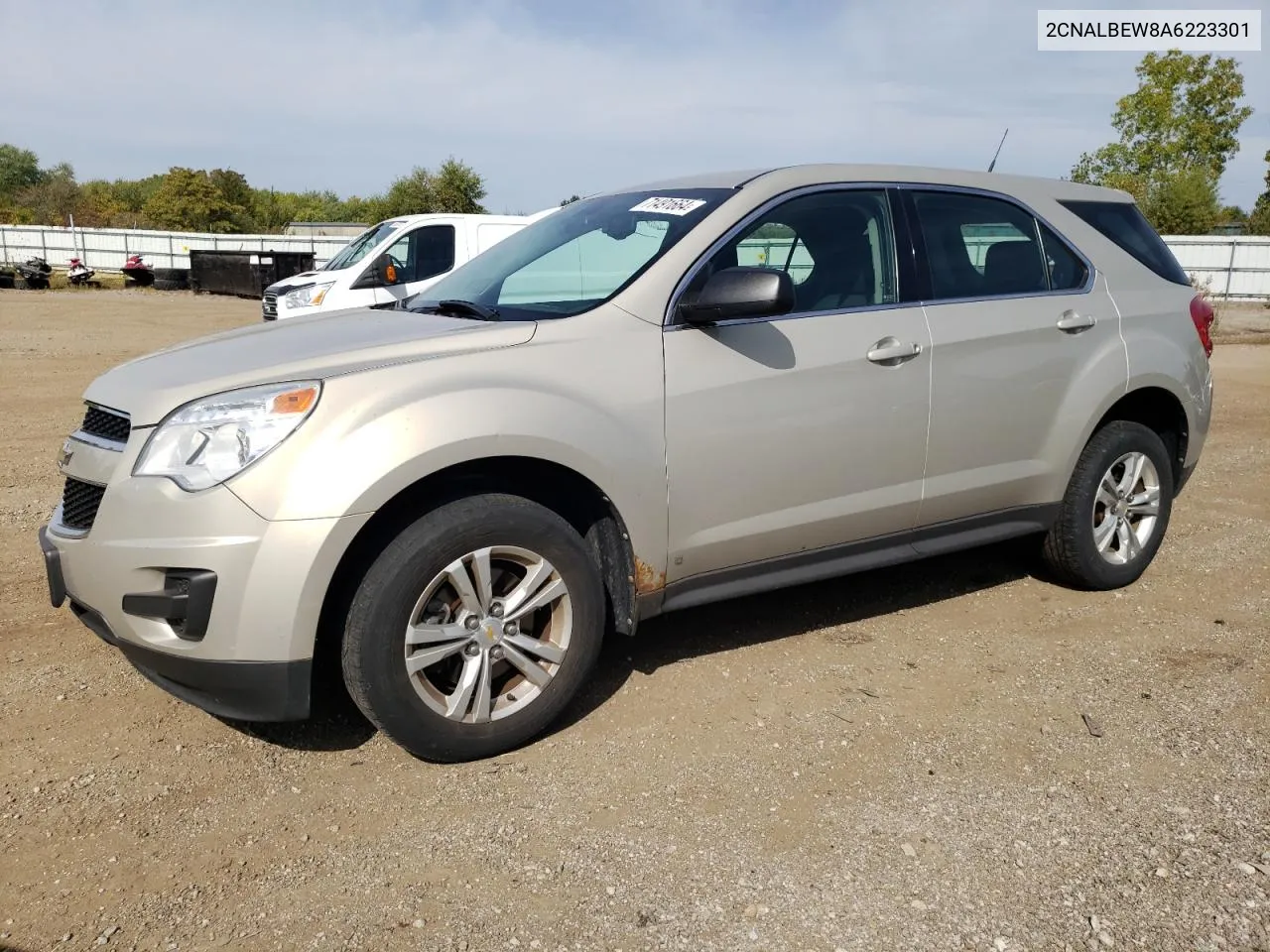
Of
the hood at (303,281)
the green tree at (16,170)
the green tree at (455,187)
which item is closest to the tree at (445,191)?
the green tree at (455,187)

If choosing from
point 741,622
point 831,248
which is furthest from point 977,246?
point 741,622

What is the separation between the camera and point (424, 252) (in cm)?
1263

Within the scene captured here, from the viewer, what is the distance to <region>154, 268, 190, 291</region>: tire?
103 ft

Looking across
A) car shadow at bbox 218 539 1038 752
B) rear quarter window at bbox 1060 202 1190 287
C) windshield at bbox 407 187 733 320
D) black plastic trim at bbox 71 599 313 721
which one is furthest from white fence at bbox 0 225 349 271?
black plastic trim at bbox 71 599 313 721

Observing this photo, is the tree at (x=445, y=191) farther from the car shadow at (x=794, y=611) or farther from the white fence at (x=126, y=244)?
the car shadow at (x=794, y=611)

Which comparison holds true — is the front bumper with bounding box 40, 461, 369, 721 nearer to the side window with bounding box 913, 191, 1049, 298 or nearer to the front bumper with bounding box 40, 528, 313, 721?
the front bumper with bounding box 40, 528, 313, 721

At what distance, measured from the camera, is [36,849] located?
273 centimetres

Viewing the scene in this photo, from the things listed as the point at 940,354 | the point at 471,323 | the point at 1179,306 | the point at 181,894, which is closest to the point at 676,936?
the point at 181,894

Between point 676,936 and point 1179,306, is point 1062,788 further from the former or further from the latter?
point 1179,306

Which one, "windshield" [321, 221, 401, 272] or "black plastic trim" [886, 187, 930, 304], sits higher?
"windshield" [321, 221, 401, 272]

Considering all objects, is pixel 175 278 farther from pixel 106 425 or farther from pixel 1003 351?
pixel 1003 351

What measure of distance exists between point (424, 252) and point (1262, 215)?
45.2 m

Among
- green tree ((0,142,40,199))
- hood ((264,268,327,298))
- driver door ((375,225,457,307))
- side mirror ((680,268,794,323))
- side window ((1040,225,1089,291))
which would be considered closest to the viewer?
side mirror ((680,268,794,323))

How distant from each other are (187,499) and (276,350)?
65cm
